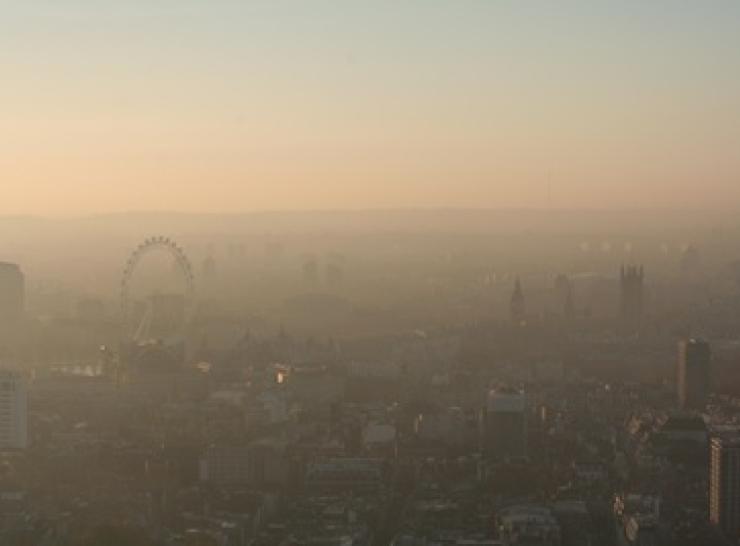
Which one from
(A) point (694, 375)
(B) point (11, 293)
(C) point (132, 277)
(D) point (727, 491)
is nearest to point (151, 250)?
(C) point (132, 277)

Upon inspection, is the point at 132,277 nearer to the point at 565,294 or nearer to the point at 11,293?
the point at 11,293

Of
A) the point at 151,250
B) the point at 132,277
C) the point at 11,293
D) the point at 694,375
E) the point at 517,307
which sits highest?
the point at 151,250

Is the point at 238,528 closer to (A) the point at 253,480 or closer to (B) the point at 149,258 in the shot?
(A) the point at 253,480

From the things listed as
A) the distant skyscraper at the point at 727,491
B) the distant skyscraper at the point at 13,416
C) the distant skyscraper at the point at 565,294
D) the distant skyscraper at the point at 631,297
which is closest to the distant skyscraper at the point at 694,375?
the distant skyscraper at the point at 727,491

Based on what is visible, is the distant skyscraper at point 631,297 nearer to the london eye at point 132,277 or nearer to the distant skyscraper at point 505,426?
the london eye at point 132,277

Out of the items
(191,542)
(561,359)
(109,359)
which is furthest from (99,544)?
(561,359)
